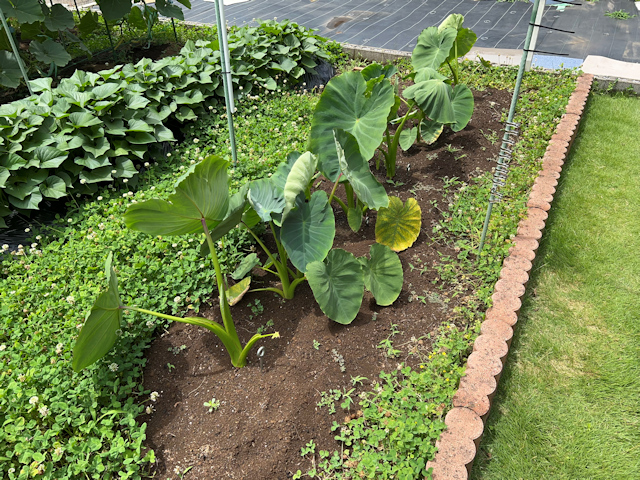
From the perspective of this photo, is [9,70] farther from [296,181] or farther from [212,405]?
[212,405]

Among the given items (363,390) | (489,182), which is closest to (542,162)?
(489,182)

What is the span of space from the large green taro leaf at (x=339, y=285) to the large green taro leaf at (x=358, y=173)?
288 mm

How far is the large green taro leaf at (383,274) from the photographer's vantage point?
224 centimetres

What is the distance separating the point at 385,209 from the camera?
2561 millimetres

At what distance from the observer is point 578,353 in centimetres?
222

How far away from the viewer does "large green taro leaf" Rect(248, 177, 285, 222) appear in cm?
208

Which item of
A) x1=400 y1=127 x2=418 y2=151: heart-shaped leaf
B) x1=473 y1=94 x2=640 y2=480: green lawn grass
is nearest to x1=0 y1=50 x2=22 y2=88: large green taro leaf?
x1=400 y1=127 x2=418 y2=151: heart-shaped leaf

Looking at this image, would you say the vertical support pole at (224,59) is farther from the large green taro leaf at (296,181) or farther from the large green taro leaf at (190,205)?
the large green taro leaf at (190,205)

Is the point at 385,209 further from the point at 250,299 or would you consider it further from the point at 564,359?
the point at 564,359

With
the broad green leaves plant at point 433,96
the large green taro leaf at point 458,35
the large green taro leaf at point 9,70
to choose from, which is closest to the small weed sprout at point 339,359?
the broad green leaves plant at point 433,96

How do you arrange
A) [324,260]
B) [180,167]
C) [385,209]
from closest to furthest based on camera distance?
[324,260], [385,209], [180,167]

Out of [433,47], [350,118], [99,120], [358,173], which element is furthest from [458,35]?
[99,120]

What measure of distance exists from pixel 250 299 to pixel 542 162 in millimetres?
2261

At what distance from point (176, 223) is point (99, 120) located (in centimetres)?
156
